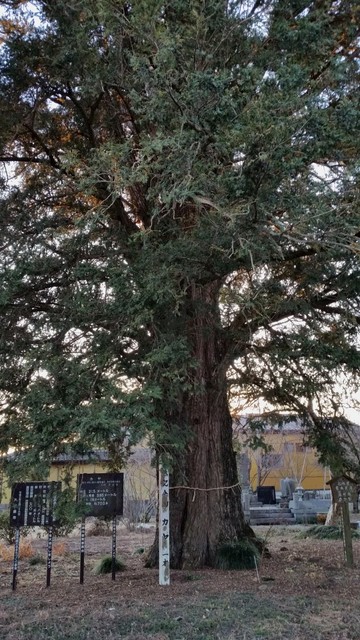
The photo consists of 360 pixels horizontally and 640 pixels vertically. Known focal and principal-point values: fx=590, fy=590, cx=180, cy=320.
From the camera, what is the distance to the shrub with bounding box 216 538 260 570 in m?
→ 9.15

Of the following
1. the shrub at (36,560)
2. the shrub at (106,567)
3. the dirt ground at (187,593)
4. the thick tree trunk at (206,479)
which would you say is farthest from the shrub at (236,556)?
the shrub at (36,560)

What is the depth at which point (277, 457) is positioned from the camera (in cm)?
2998

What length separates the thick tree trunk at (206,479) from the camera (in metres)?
9.27

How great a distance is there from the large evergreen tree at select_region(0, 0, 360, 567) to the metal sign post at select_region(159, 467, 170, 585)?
0.40m

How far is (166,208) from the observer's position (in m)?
7.36

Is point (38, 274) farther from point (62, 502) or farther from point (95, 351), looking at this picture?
point (62, 502)

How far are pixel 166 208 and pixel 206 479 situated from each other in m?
4.59

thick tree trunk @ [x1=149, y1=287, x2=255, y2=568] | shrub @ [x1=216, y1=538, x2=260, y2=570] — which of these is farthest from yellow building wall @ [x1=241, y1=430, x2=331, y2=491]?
shrub @ [x1=216, y1=538, x2=260, y2=570]

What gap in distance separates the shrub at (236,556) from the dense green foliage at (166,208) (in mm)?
2325

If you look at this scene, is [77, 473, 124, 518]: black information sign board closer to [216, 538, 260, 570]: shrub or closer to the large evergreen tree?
the large evergreen tree

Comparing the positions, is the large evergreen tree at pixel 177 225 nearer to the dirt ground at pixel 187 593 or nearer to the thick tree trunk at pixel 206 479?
the thick tree trunk at pixel 206 479

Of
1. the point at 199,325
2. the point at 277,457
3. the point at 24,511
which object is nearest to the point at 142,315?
the point at 199,325

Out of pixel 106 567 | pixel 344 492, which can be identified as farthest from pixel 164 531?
pixel 344 492

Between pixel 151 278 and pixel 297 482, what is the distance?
2608 centimetres
